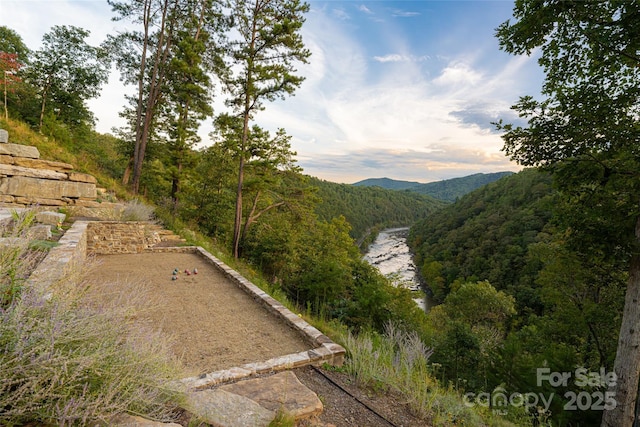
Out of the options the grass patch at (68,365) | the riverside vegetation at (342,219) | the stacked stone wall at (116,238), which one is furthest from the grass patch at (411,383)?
the stacked stone wall at (116,238)

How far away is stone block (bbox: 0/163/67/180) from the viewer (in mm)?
6750

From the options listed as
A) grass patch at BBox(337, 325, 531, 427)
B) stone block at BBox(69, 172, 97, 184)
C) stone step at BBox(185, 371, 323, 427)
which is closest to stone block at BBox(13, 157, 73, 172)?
stone block at BBox(69, 172, 97, 184)

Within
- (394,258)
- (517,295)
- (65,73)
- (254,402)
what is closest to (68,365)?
(254,402)

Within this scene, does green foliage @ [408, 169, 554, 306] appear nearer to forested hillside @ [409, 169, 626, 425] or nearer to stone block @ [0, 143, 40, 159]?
forested hillside @ [409, 169, 626, 425]

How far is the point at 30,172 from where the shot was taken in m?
7.07

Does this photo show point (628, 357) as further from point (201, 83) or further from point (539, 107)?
point (201, 83)

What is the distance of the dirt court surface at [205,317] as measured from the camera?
3117 mm

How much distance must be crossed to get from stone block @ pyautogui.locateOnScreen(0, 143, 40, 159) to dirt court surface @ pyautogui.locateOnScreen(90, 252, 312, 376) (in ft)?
12.6

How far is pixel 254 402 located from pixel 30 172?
883cm

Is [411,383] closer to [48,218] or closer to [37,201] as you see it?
[48,218]

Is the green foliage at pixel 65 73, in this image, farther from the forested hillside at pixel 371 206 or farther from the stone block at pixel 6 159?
the forested hillside at pixel 371 206

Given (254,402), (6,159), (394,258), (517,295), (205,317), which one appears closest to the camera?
(254,402)

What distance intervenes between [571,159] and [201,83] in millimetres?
13209

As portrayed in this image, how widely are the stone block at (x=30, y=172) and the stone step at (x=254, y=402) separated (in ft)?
27.4
